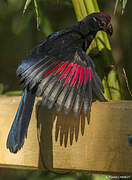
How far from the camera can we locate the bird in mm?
1095

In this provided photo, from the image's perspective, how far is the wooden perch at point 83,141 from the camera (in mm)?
995

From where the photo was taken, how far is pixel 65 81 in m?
1.18

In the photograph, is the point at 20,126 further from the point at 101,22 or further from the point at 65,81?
the point at 101,22

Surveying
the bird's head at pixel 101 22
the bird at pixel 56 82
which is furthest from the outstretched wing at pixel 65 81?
the bird's head at pixel 101 22

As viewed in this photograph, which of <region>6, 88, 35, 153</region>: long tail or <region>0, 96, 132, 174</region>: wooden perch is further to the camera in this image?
<region>6, 88, 35, 153</region>: long tail

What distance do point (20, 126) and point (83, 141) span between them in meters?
0.25

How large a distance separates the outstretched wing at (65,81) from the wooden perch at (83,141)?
0.04 metres

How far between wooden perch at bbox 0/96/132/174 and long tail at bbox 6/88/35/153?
0.03m

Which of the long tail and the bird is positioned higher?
the bird

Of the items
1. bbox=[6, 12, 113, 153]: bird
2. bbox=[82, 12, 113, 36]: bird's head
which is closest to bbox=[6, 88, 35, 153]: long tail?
bbox=[6, 12, 113, 153]: bird

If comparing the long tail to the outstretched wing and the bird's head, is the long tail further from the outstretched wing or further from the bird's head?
the bird's head

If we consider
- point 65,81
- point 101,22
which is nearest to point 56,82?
point 65,81

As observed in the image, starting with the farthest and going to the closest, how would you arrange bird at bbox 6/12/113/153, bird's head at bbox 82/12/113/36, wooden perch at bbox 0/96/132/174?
bird's head at bbox 82/12/113/36, bird at bbox 6/12/113/153, wooden perch at bbox 0/96/132/174

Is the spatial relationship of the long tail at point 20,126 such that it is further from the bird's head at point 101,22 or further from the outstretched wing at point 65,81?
the bird's head at point 101,22
